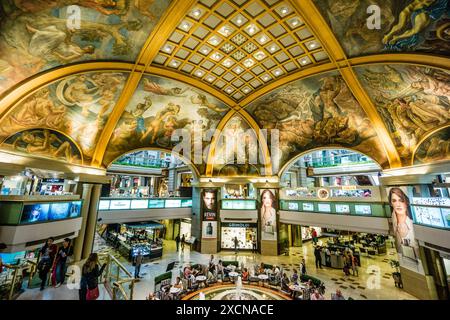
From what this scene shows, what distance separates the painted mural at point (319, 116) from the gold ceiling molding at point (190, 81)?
6.79 feet

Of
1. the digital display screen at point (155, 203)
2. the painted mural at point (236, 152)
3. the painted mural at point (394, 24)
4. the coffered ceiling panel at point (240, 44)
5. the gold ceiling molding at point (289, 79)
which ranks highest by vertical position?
the coffered ceiling panel at point (240, 44)

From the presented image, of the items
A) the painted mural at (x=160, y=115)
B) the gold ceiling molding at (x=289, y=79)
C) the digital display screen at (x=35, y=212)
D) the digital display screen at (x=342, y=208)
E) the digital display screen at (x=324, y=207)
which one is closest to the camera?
the digital display screen at (x=35, y=212)

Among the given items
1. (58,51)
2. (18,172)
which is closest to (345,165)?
(58,51)

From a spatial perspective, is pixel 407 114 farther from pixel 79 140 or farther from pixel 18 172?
pixel 18 172

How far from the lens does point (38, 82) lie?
28.5 ft

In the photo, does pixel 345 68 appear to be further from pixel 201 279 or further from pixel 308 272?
pixel 201 279

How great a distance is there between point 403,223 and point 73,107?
21.0 meters

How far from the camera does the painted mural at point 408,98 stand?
28.9 ft

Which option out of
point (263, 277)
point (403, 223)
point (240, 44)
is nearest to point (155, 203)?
point (263, 277)

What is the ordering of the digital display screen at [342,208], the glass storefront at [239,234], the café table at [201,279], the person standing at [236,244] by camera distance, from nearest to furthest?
1. the café table at [201,279]
2. the digital display screen at [342,208]
3. the person standing at [236,244]
4. the glass storefront at [239,234]

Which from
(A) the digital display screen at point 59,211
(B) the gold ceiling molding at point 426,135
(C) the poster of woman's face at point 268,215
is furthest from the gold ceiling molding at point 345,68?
(A) the digital display screen at point 59,211

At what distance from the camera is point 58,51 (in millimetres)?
8211

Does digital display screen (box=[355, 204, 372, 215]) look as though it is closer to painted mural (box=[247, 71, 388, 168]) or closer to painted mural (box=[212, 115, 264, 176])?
painted mural (box=[247, 71, 388, 168])

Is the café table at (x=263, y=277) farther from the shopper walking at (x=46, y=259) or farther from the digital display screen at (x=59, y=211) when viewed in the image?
the digital display screen at (x=59, y=211)
